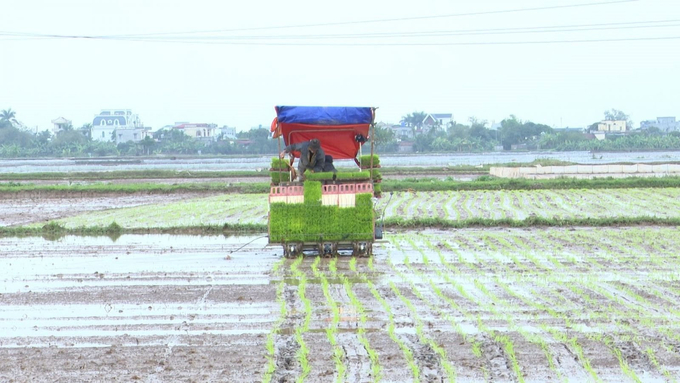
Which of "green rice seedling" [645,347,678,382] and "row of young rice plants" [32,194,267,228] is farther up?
"green rice seedling" [645,347,678,382]

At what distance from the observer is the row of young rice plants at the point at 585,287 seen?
27.2ft

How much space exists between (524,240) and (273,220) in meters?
5.07

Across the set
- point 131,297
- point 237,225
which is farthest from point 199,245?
point 131,297

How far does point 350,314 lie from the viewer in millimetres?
9664

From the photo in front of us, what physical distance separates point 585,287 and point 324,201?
179 inches

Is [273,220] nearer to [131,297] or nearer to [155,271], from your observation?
[155,271]

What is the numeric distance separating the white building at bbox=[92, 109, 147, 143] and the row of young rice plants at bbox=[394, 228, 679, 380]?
125979 mm

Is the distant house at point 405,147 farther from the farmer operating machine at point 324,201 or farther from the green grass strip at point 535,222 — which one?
the farmer operating machine at point 324,201

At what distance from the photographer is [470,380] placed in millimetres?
7031

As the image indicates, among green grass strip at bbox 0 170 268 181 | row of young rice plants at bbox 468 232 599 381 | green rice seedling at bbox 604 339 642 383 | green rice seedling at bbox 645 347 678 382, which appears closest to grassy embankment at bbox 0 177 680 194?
green grass strip at bbox 0 170 268 181

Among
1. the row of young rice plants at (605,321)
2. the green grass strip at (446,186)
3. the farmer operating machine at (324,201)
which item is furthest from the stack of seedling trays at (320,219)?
the green grass strip at (446,186)

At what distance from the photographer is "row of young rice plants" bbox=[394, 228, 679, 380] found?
8297 millimetres

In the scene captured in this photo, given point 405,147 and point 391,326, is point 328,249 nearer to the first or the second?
point 391,326

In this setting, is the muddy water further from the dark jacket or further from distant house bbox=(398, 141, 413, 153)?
the dark jacket
